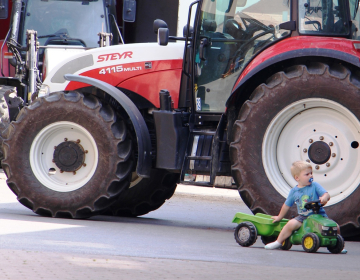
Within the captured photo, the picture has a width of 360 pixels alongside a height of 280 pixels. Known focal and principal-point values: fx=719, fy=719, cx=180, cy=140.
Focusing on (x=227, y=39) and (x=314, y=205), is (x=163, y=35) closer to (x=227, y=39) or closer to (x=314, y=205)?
(x=227, y=39)

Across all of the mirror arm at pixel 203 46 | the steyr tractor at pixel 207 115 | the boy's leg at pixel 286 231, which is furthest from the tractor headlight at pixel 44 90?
the boy's leg at pixel 286 231

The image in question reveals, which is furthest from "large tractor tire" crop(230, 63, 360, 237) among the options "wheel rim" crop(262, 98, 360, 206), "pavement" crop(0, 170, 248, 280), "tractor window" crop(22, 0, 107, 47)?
"tractor window" crop(22, 0, 107, 47)

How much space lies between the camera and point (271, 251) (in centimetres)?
616

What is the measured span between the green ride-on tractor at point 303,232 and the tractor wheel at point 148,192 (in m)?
2.36

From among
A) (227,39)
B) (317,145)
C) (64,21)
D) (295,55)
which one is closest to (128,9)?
(64,21)

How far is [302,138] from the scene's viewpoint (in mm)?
6965

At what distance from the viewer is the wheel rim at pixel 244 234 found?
251 inches

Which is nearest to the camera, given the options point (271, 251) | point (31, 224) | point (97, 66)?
point (271, 251)

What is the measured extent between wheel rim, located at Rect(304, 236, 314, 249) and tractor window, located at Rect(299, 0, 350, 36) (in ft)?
6.90

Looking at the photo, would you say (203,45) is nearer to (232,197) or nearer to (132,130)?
(132,130)

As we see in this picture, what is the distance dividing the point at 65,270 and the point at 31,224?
8.48ft

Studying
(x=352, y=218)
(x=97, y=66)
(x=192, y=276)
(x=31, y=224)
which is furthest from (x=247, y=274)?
(x=97, y=66)

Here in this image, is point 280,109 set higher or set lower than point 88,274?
higher

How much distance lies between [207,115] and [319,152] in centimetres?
148
